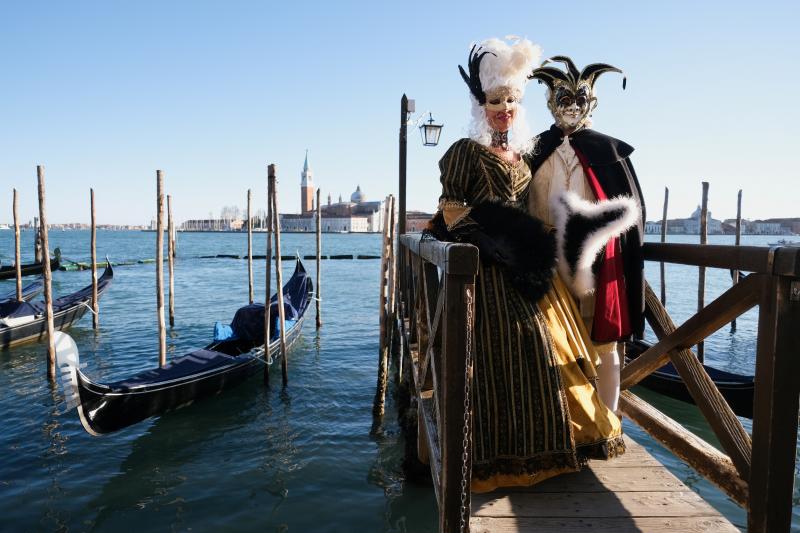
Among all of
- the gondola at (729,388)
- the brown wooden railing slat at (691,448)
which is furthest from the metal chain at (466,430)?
the gondola at (729,388)

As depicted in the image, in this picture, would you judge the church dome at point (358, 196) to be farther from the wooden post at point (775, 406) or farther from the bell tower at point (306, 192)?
the wooden post at point (775, 406)

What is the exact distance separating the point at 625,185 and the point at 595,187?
0.38 ft

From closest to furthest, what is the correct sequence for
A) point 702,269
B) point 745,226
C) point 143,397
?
point 143,397, point 702,269, point 745,226

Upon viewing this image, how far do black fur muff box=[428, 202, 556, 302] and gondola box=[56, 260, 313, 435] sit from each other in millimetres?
3999

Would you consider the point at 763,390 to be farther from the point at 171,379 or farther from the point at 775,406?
the point at 171,379

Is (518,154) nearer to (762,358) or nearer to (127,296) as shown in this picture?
(762,358)

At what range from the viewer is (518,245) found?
1.89m

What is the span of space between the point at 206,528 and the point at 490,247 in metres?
3.53

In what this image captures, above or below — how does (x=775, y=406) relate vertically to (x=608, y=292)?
below

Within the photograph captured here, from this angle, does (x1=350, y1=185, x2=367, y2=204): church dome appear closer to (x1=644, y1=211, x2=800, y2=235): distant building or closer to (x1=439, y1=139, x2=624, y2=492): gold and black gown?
(x1=644, y1=211, x2=800, y2=235): distant building

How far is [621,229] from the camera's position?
1.96 metres

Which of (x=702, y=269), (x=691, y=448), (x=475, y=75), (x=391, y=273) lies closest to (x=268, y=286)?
(x=391, y=273)

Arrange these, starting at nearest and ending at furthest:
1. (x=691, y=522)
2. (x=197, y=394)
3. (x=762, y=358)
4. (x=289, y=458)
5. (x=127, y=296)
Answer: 1. (x=762, y=358)
2. (x=691, y=522)
3. (x=289, y=458)
4. (x=197, y=394)
5. (x=127, y=296)

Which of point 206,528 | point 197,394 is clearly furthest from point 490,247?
point 197,394
